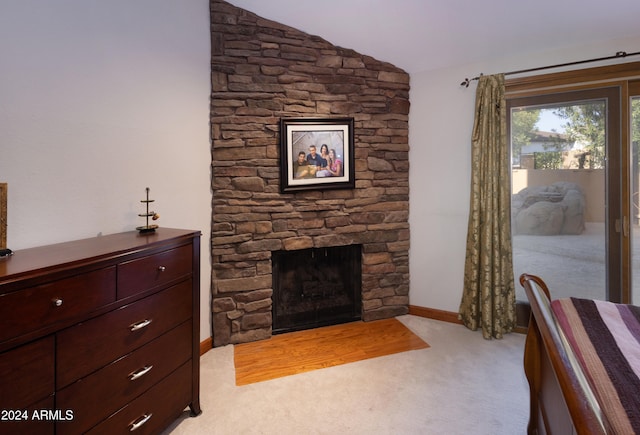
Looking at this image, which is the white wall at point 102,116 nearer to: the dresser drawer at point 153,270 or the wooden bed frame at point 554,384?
the dresser drawer at point 153,270

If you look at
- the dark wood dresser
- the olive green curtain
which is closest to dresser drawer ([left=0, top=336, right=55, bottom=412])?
the dark wood dresser

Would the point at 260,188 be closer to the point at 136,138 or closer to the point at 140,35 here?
the point at 136,138

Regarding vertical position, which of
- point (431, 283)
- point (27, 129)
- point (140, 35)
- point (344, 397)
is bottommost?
point (344, 397)

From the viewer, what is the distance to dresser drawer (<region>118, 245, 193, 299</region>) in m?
1.57

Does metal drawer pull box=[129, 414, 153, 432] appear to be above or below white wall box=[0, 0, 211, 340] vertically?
below

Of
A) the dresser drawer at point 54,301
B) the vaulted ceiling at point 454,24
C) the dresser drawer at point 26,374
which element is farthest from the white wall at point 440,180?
the dresser drawer at point 26,374

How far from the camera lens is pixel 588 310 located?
5.20ft

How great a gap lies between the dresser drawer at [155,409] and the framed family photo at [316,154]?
1676 mm

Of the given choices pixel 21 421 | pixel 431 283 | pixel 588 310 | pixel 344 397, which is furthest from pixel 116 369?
pixel 431 283

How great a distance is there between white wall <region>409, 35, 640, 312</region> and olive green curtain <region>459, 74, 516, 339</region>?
0.63 feet

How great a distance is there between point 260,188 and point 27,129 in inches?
63.0

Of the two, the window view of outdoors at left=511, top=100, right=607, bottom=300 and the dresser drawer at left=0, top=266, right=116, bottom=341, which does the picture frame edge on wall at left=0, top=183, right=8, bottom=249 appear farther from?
the window view of outdoors at left=511, top=100, right=607, bottom=300

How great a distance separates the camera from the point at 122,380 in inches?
61.3

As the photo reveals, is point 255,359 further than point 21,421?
Yes
